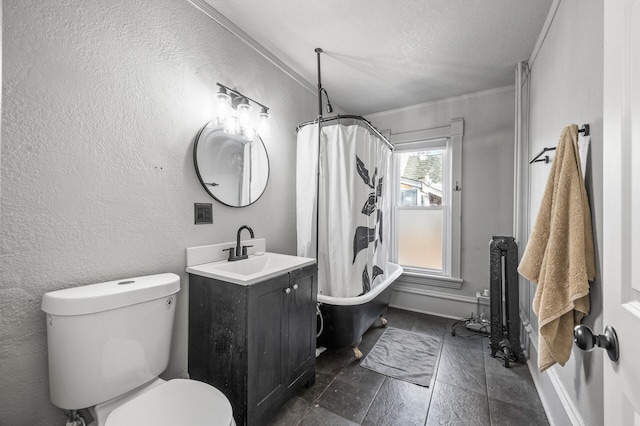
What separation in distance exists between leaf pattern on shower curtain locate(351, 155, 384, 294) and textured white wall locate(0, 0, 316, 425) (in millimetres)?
1036

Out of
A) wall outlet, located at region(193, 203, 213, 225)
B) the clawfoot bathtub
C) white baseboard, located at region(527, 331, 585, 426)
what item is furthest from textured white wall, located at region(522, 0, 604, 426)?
wall outlet, located at region(193, 203, 213, 225)

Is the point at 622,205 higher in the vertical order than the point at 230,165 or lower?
lower

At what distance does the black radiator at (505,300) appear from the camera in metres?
1.97

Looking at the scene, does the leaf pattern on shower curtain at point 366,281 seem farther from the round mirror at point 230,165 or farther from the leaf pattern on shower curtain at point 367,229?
the round mirror at point 230,165

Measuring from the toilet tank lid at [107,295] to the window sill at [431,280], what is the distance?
8.43 ft

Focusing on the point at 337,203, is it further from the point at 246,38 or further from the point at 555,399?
the point at 555,399

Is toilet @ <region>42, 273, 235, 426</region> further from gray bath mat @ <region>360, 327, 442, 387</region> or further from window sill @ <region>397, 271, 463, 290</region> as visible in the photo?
window sill @ <region>397, 271, 463, 290</region>

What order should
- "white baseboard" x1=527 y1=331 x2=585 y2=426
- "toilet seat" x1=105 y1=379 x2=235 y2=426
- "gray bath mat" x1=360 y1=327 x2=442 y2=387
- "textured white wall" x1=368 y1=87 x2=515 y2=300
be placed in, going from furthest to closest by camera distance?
1. "textured white wall" x1=368 y1=87 x2=515 y2=300
2. "gray bath mat" x1=360 y1=327 x2=442 y2=387
3. "white baseboard" x1=527 y1=331 x2=585 y2=426
4. "toilet seat" x1=105 y1=379 x2=235 y2=426

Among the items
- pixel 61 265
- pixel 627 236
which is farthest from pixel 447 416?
pixel 61 265

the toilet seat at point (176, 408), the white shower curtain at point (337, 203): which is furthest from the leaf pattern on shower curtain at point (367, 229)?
the toilet seat at point (176, 408)

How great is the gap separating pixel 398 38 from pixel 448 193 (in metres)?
1.71

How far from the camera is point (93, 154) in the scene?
3.78ft

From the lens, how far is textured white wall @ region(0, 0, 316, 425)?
96cm

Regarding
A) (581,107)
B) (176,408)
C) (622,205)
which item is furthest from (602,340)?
(176,408)
